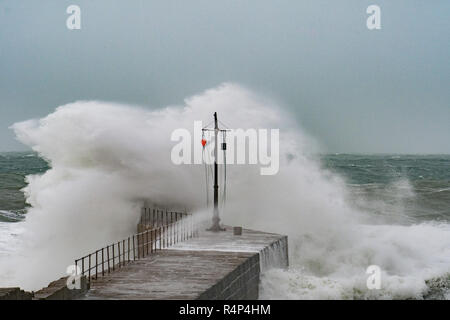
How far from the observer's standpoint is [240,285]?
12055 millimetres

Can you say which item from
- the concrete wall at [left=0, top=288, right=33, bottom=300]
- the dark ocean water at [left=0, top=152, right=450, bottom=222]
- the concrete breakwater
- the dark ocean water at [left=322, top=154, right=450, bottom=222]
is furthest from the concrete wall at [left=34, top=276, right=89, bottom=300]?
the dark ocean water at [left=322, top=154, right=450, bottom=222]

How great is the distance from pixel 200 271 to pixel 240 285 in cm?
80

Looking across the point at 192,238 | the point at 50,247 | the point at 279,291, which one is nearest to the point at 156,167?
the point at 50,247

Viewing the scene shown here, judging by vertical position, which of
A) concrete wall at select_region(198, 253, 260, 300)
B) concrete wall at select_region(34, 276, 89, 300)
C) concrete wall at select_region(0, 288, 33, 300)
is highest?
concrete wall at select_region(0, 288, 33, 300)

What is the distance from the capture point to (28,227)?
21.9 meters

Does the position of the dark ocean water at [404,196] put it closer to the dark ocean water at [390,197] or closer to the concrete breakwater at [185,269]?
the dark ocean water at [390,197]

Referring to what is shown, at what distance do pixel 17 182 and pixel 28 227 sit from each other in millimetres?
37585

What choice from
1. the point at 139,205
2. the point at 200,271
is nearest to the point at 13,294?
the point at 200,271

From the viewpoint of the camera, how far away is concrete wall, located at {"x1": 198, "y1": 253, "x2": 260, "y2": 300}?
10670mm

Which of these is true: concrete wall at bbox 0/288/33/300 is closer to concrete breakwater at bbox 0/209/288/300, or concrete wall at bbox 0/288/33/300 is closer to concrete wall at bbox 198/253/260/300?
concrete breakwater at bbox 0/209/288/300

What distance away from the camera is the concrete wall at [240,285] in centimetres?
1067

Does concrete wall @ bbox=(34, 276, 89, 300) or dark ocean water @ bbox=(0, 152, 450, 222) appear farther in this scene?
dark ocean water @ bbox=(0, 152, 450, 222)

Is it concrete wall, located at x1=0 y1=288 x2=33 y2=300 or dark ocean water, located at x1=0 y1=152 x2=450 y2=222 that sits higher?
concrete wall, located at x1=0 y1=288 x2=33 y2=300

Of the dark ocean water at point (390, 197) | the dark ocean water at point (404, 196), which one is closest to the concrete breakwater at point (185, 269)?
the dark ocean water at point (390, 197)
